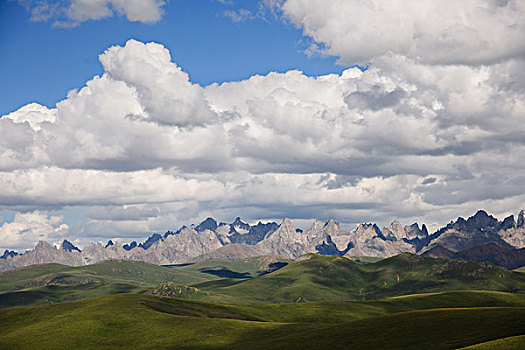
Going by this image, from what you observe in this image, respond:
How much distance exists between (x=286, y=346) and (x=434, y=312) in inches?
2061

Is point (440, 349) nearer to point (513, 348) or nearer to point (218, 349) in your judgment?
point (513, 348)

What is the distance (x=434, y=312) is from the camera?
192250mm

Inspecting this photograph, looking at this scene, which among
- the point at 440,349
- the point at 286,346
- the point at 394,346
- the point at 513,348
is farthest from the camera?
the point at 286,346

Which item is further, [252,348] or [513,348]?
[252,348]

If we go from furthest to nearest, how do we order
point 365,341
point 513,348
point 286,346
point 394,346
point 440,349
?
1. point 286,346
2. point 365,341
3. point 394,346
4. point 440,349
5. point 513,348

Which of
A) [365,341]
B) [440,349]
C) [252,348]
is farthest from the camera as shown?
[252,348]

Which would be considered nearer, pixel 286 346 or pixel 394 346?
pixel 394 346

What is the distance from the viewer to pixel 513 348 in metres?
107

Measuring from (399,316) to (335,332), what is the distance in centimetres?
2460

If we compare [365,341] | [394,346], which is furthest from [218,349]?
[394,346]

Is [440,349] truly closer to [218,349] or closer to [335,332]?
[335,332]

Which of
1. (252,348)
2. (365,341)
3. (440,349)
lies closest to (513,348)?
(440,349)

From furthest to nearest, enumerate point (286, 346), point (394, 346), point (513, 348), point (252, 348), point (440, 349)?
point (252, 348) < point (286, 346) < point (394, 346) < point (440, 349) < point (513, 348)

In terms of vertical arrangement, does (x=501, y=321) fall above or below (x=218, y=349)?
above
